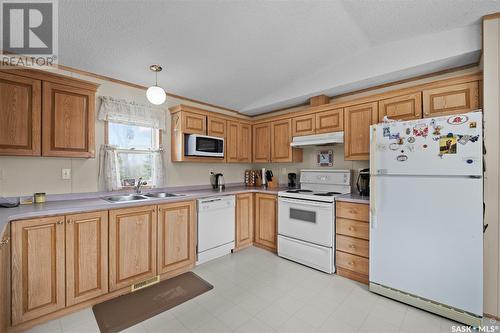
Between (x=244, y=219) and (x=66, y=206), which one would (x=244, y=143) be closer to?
(x=244, y=219)

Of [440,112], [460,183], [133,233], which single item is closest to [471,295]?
[460,183]

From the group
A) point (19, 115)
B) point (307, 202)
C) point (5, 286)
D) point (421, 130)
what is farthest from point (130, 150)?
point (421, 130)

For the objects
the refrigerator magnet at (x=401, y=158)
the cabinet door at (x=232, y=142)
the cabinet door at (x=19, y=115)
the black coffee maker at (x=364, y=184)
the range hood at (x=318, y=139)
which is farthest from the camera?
the cabinet door at (x=232, y=142)

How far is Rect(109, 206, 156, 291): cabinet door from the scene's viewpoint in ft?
6.97

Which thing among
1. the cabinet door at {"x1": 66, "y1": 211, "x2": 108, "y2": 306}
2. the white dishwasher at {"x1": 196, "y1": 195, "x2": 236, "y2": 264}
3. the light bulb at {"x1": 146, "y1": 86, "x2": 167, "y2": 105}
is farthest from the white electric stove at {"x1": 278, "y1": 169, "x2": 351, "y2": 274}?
the cabinet door at {"x1": 66, "y1": 211, "x2": 108, "y2": 306}

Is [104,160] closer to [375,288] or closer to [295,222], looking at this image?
[295,222]

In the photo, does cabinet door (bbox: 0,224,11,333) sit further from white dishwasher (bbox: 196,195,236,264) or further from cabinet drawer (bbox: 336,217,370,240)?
cabinet drawer (bbox: 336,217,370,240)

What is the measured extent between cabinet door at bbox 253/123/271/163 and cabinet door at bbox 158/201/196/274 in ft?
5.45

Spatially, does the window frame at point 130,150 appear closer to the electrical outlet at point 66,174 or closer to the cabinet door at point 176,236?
the electrical outlet at point 66,174

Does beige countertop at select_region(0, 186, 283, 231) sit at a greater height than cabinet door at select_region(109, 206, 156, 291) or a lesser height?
greater

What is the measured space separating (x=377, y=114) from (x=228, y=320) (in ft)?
8.90

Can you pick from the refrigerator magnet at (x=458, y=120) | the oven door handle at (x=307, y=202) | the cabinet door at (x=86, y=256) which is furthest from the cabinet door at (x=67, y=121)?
the refrigerator magnet at (x=458, y=120)

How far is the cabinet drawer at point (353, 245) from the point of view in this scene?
7.90 feet

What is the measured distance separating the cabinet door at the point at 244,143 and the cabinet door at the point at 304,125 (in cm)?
96
